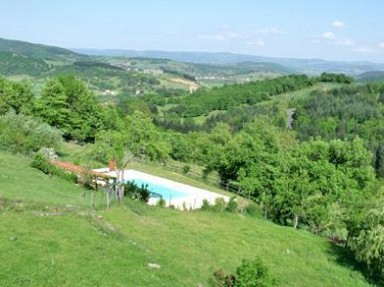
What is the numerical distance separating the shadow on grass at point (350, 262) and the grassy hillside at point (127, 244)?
40 cm

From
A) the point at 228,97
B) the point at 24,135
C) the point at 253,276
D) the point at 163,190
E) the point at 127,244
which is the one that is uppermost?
the point at 253,276

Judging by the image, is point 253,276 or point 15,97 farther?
point 15,97

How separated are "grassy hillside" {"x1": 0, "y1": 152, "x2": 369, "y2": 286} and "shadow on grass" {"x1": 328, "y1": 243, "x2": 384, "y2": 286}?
0.40 meters

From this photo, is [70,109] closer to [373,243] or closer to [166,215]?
[166,215]

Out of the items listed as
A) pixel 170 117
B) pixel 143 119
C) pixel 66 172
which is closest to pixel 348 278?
pixel 143 119

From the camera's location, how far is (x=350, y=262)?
96.7 ft

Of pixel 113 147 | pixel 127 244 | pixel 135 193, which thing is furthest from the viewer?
pixel 135 193

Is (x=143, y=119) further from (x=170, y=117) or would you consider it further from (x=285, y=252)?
(x=170, y=117)

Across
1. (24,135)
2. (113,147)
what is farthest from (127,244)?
(24,135)

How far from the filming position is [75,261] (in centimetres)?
1878

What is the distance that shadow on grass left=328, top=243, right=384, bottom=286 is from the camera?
88.3ft

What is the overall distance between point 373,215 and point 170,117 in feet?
434

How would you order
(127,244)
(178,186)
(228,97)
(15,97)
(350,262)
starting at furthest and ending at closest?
(228,97) → (15,97) → (178,186) → (350,262) → (127,244)

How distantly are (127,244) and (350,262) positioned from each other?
15.0 meters
